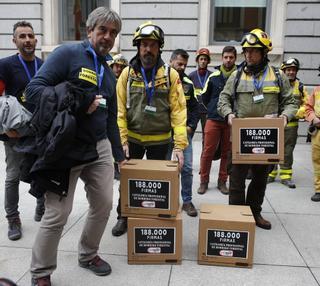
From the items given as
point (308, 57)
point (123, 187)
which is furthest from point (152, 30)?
point (308, 57)

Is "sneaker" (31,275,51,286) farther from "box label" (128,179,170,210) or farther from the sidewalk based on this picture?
"box label" (128,179,170,210)

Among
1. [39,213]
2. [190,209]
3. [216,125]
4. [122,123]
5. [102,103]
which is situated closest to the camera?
[102,103]

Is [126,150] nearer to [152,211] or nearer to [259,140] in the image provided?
[152,211]

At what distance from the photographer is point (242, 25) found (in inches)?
384

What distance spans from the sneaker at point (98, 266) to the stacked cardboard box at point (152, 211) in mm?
251

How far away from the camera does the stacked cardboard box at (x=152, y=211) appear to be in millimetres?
3234

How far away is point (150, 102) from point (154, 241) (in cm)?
129

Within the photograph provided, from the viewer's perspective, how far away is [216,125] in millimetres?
5352

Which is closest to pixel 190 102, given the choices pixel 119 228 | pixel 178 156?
pixel 178 156

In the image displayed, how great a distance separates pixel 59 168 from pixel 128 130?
51.4 inches

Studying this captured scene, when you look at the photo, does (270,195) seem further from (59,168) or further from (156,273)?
(59,168)

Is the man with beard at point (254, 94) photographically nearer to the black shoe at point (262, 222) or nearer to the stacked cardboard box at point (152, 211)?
the black shoe at point (262, 222)

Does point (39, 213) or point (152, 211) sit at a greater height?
point (152, 211)

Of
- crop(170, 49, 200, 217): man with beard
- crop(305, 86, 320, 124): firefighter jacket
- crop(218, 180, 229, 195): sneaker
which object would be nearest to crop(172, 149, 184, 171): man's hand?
crop(170, 49, 200, 217): man with beard
